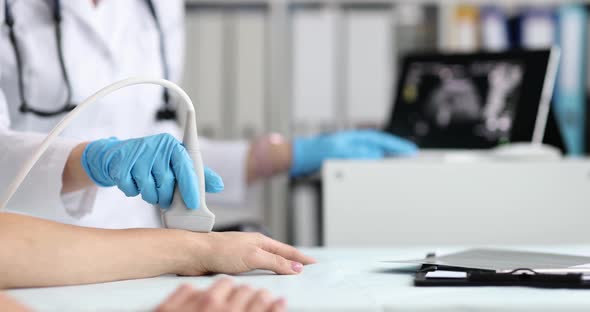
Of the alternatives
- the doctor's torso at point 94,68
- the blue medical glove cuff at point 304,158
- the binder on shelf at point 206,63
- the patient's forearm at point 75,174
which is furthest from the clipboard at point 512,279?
the binder on shelf at point 206,63

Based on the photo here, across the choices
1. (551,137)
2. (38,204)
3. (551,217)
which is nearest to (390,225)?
(551,217)

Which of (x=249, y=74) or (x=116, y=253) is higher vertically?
(x=249, y=74)

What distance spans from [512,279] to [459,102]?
1.15m

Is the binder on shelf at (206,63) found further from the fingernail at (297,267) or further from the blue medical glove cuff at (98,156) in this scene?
the fingernail at (297,267)

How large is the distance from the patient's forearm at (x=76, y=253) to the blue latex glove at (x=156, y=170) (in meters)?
0.06

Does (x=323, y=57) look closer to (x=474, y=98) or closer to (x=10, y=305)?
(x=474, y=98)

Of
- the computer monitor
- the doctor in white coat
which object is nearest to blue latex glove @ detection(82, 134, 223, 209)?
the doctor in white coat

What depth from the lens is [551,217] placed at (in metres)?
1.44

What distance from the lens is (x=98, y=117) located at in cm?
136

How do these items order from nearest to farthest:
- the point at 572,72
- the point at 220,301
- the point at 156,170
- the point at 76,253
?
the point at 220,301 → the point at 76,253 → the point at 156,170 → the point at 572,72

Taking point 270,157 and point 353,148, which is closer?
point 353,148

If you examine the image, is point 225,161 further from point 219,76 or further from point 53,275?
point 53,275

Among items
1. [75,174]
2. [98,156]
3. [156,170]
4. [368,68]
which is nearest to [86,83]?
[75,174]

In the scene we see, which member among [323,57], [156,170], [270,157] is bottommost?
[270,157]
